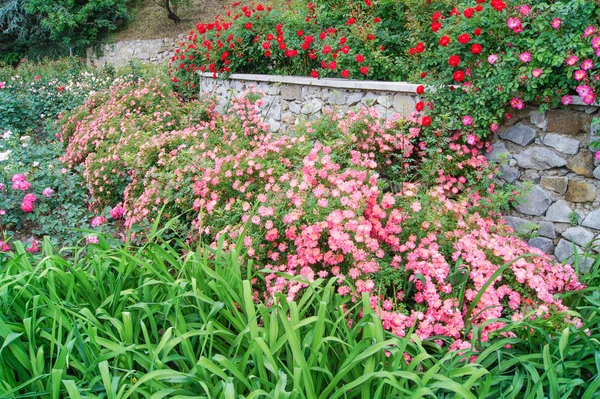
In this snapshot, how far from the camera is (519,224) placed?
10.7ft

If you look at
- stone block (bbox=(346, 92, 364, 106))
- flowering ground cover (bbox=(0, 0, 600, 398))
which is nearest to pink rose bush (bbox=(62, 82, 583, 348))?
flowering ground cover (bbox=(0, 0, 600, 398))

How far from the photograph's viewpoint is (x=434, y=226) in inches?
98.1

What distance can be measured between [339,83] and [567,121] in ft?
6.22

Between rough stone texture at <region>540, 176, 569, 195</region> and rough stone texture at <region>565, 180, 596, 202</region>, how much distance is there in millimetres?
31

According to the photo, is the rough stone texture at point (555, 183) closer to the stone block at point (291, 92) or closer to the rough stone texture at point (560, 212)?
the rough stone texture at point (560, 212)

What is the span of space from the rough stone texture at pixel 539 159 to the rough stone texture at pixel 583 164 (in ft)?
0.17

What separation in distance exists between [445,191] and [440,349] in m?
1.63

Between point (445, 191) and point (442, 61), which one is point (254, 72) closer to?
point (442, 61)

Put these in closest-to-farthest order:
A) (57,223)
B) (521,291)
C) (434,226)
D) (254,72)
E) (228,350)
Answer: (228,350), (521,291), (434,226), (57,223), (254,72)

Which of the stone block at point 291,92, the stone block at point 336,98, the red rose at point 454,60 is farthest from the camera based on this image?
the stone block at point 291,92

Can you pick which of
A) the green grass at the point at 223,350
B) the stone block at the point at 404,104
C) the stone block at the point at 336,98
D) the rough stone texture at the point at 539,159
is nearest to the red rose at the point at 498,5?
the stone block at the point at 404,104

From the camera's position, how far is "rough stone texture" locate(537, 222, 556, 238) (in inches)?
123

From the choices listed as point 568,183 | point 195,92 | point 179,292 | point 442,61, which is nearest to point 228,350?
point 179,292

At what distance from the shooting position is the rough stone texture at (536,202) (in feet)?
10.3
